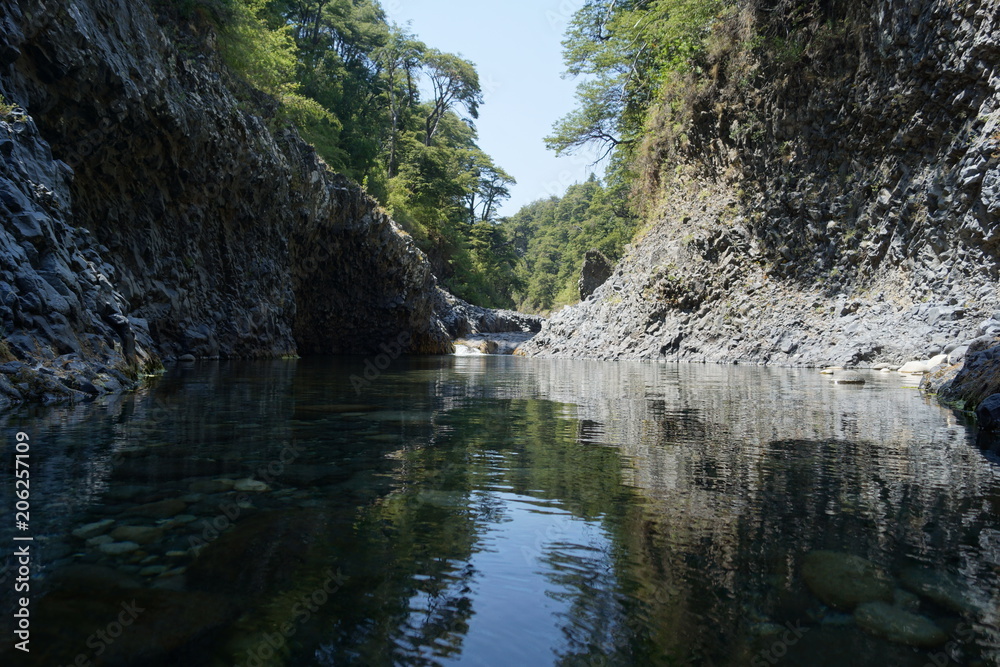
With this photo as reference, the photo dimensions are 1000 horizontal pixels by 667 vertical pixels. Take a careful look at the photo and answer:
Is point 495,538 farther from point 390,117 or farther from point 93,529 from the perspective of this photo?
point 390,117

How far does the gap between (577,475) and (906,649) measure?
6.26ft

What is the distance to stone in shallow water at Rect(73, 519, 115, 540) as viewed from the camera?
7.18ft

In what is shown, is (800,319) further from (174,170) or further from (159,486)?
(159,486)

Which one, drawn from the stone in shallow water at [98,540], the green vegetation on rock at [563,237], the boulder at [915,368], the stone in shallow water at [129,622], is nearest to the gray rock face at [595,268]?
the green vegetation on rock at [563,237]

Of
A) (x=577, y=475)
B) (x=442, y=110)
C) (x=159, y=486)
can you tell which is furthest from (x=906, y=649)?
(x=442, y=110)

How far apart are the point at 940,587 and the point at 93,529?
2.88 metres

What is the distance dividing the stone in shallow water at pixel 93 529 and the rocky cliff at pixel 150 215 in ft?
12.9

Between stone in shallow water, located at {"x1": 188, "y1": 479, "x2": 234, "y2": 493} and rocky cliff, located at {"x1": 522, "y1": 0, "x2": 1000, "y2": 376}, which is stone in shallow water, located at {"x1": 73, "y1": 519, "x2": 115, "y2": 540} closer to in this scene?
stone in shallow water, located at {"x1": 188, "y1": 479, "x2": 234, "y2": 493}

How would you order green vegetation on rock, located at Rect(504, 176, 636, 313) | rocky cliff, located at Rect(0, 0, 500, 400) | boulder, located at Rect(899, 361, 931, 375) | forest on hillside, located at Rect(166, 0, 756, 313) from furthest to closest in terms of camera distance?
1. green vegetation on rock, located at Rect(504, 176, 636, 313)
2. forest on hillside, located at Rect(166, 0, 756, 313)
3. boulder, located at Rect(899, 361, 931, 375)
4. rocky cliff, located at Rect(0, 0, 500, 400)

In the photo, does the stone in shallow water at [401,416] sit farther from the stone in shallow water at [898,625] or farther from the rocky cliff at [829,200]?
the rocky cliff at [829,200]

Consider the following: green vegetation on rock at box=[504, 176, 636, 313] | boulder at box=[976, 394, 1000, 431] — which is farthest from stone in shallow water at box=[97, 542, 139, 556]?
green vegetation on rock at box=[504, 176, 636, 313]

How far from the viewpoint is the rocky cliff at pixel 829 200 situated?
41.6 feet

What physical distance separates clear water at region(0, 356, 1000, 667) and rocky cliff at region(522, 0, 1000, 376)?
6.27 m

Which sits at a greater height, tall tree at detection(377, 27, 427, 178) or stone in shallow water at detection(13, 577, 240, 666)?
tall tree at detection(377, 27, 427, 178)
